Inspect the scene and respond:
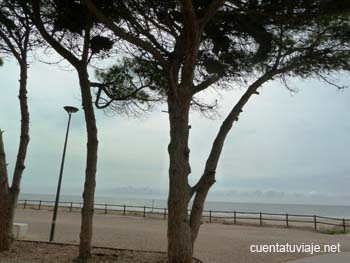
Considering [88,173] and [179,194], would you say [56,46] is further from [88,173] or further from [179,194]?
[179,194]

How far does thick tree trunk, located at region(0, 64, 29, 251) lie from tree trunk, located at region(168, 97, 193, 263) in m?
2.89

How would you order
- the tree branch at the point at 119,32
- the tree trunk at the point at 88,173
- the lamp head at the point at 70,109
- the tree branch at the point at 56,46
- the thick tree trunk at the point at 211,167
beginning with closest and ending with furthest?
1. the tree branch at the point at 119,32
2. the thick tree trunk at the point at 211,167
3. the tree trunk at the point at 88,173
4. the tree branch at the point at 56,46
5. the lamp head at the point at 70,109

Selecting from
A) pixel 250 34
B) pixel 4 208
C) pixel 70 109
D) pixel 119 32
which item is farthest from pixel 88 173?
pixel 70 109

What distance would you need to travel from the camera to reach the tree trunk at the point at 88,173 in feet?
19.9

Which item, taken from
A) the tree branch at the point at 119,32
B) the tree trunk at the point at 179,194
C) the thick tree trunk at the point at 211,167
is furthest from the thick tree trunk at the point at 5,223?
the tree branch at the point at 119,32

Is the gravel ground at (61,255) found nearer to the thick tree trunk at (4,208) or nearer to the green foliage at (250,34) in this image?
the thick tree trunk at (4,208)

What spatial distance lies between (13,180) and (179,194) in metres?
3.20

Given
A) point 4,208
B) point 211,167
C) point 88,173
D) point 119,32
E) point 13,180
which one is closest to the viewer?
point 119,32

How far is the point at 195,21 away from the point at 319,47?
2.67m

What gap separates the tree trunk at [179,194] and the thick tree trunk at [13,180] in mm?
2890

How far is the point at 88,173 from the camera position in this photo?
245 inches

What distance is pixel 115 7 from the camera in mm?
6141

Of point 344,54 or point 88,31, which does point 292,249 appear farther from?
point 88,31

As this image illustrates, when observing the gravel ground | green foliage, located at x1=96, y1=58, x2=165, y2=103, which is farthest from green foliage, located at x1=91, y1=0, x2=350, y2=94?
the gravel ground
